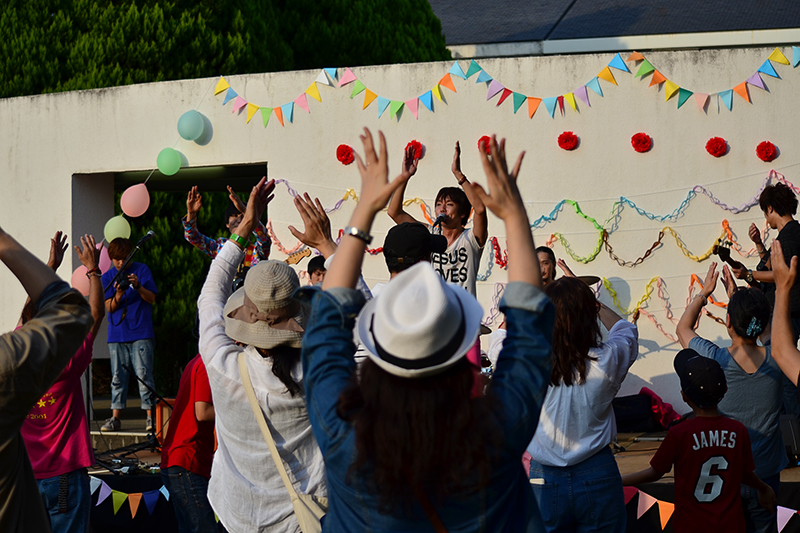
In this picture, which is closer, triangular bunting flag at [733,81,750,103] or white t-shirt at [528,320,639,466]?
white t-shirt at [528,320,639,466]

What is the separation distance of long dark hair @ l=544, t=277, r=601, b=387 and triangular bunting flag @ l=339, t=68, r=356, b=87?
18.2 feet

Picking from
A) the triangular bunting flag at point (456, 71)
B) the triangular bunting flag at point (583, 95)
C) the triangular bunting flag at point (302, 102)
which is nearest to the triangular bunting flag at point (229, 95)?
the triangular bunting flag at point (302, 102)

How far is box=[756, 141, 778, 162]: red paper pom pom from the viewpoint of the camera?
762cm

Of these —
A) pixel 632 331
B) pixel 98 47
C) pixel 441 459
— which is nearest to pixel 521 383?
pixel 441 459

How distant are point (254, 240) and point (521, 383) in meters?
5.62

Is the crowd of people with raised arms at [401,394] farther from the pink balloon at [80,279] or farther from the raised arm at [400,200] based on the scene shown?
the pink balloon at [80,279]

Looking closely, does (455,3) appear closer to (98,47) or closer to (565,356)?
(98,47)

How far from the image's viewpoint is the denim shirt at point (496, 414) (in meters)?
1.71

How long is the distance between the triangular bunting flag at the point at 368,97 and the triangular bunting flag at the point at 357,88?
47mm

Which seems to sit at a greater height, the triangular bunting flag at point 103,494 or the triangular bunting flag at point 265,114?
the triangular bunting flag at point 265,114

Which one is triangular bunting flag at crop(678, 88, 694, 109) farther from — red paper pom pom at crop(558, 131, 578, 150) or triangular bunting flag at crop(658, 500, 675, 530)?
triangular bunting flag at crop(658, 500, 675, 530)

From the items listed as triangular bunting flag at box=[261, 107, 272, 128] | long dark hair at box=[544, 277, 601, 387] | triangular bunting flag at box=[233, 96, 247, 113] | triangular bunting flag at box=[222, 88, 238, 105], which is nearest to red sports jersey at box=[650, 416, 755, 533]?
long dark hair at box=[544, 277, 601, 387]

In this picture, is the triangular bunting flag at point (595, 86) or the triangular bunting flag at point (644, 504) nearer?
the triangular bunting flag at point (644, 504)

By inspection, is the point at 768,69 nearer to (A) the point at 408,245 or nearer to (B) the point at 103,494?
(A) the point at 408,245
